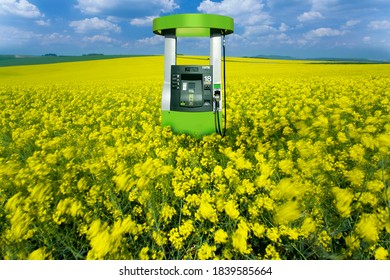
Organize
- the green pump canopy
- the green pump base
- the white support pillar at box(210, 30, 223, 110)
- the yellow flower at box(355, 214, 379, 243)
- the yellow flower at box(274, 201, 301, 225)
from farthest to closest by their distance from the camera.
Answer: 1. the green pump base
2. the white support pillar at box(210, 30, 223, 110)
3. the green pump canopy
4. the yellow flower at box(274, 201, 301, 225)
5. the yellow flower at box(355, 214, 379, 243)

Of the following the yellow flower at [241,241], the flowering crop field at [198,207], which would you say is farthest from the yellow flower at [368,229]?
the yellow flower at [241,241]

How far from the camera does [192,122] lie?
15.6 feet

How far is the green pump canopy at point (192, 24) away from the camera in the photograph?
13.4ft

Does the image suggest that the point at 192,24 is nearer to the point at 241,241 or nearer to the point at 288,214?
the point at 288,214

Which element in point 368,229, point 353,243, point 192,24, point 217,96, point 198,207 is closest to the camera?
Result: point 368,229

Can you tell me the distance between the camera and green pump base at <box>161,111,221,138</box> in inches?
186

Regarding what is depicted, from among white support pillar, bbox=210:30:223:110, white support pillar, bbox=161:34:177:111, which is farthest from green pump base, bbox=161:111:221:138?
white support pillar, bbox=210:30:223:110

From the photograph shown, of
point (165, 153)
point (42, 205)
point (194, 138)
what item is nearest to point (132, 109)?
point (194, 138)

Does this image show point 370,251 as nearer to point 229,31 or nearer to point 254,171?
point 254,171

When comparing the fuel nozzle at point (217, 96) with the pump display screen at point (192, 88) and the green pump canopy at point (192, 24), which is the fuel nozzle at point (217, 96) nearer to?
the pump display screen at point (192, 88)

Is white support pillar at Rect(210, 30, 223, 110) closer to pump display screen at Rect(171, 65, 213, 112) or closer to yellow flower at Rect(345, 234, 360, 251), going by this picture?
pump display screen at Rect(171, 65, 213, 112)

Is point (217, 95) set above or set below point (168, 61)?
below

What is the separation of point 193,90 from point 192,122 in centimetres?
46

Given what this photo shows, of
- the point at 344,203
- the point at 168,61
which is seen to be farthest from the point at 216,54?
the point at 344,203
